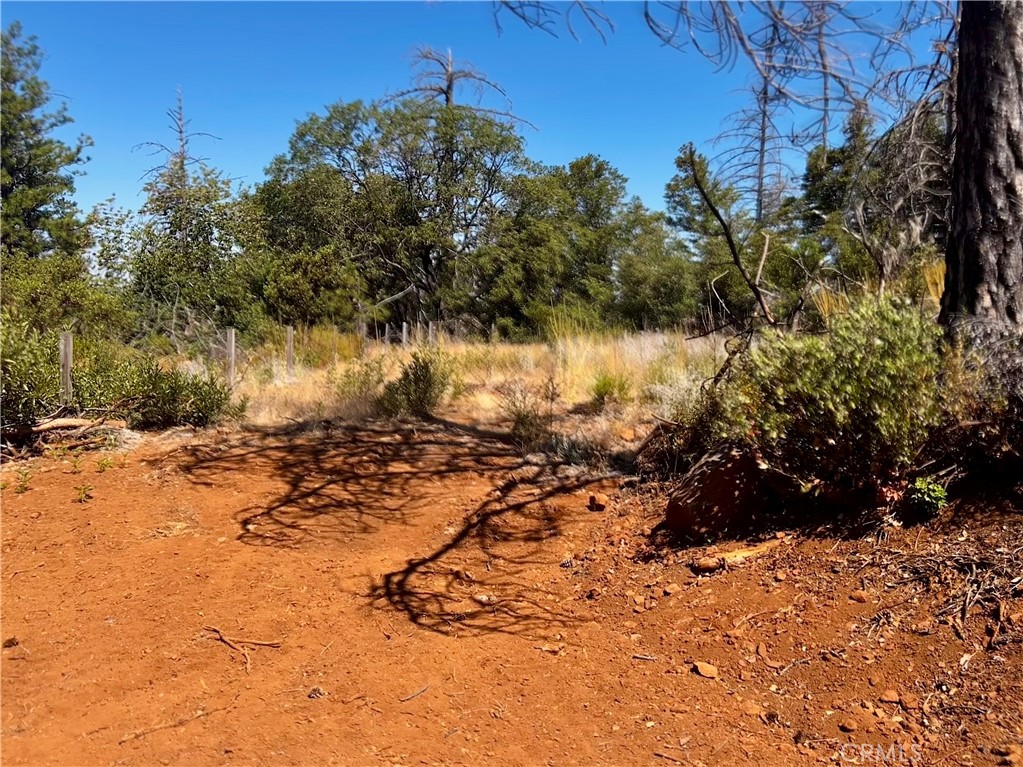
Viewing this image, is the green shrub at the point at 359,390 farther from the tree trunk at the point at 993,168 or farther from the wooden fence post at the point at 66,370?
the tree trunk at the point at 993,168

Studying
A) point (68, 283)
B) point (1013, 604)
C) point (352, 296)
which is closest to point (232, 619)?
point (1013, 604)

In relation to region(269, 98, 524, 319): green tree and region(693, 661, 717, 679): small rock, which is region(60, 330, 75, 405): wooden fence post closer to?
region(693, 661, 717, 679): small rock

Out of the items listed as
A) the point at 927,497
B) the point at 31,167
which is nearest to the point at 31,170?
the point at 31,167

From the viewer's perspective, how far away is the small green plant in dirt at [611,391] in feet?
21.7

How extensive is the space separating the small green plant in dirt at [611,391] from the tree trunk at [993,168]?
3.45 meters

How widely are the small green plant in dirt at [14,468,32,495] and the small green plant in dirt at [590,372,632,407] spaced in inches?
180

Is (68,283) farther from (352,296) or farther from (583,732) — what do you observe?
(583,732)

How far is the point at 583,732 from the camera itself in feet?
7.47

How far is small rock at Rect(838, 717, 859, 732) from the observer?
212cm

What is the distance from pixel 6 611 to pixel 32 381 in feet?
8.77

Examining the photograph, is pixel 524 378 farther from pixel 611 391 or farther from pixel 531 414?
pixel 531 414

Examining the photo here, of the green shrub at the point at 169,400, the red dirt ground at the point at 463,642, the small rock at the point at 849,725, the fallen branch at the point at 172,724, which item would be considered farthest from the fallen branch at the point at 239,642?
the green shrub at the point at 169,400

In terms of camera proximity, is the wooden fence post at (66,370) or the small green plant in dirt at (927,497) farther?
the wooden fence post at (66,370)

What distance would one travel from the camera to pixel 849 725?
2.13 metres
